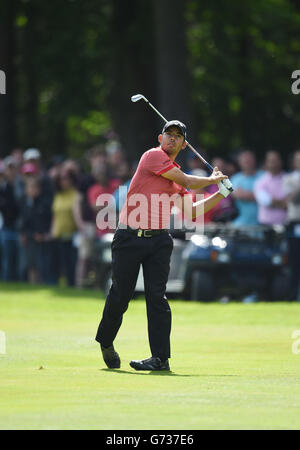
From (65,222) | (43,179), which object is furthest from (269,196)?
(43,179)

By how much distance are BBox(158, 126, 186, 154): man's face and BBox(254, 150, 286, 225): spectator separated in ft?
28.4

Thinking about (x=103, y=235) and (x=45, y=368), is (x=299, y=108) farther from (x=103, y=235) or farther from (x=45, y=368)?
(x=45, y=368)

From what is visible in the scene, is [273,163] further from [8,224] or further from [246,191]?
[8,224]

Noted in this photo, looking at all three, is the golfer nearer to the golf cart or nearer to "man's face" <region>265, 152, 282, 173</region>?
the golf cart

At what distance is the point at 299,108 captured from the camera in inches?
1190

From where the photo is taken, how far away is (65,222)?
2286 centimetres

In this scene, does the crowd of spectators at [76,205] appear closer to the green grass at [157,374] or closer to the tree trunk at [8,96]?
the green grass at [157,374]

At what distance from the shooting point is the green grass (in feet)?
25.6

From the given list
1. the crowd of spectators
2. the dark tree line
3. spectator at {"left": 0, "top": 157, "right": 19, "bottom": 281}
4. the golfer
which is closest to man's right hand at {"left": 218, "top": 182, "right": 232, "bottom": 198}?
the golfer

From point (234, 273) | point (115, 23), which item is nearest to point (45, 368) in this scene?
point (234, 273)

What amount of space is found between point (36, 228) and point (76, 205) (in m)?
1.59

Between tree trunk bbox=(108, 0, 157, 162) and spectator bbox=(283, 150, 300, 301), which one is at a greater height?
tree trunk bbox=(108, 0, 157, 162)

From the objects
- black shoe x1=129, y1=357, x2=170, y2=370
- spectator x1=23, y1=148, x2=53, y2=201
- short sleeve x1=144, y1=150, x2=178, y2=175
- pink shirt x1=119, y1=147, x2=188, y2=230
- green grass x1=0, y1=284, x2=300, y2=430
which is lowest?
green grass x1=0, y1=284, x2=300, y2=430

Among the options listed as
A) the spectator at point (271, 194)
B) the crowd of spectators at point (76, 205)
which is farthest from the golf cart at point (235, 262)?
the spectator at point (271, 194)
